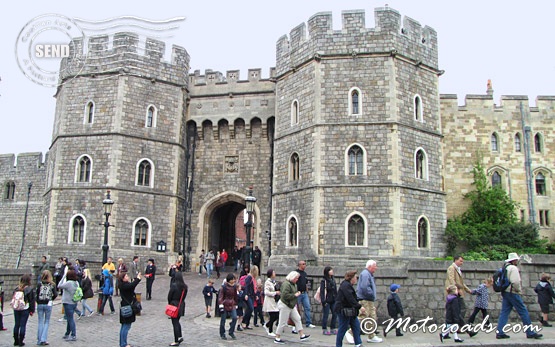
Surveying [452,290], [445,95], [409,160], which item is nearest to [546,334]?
[452,290]

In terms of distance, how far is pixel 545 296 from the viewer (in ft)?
35.0

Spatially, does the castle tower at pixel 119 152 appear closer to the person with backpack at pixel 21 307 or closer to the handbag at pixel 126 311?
the person with backpack at pixel 21 307

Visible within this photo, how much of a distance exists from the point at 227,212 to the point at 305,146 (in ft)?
32.0

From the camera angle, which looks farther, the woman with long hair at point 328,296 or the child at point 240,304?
the child at point 240,304

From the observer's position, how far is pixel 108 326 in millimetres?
11820

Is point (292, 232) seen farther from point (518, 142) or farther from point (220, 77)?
point (518, 142)

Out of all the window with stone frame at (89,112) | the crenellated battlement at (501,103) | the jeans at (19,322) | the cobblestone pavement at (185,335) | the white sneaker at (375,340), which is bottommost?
the cobblestone pavement at (185,335)

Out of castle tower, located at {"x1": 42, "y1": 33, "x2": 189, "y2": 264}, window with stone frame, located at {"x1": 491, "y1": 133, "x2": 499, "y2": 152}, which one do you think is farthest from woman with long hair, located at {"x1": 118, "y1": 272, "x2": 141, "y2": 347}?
window with stone frame, located at {"x1": 491, "y1": 133, "x2": 499, "y2": 152}

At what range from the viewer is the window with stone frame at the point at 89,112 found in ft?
76.1

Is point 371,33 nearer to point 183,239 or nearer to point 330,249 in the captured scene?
point 330,249

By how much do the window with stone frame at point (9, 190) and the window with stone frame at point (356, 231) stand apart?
24.7 metres

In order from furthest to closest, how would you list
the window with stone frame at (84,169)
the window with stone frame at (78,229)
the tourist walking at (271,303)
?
1. the window with stone frame at (84,169)
2. the window with stone frame at (78,229)
3. the tourist walking at (271,303)

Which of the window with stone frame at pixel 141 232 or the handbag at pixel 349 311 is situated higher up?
the window with stone frame at pixel 141 232

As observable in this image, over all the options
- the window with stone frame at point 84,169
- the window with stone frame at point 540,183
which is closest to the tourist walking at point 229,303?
the window with stone frame at point 84,169
